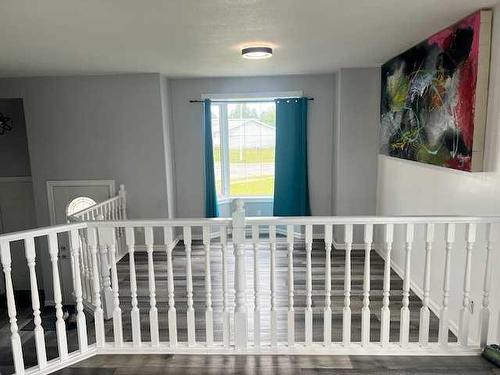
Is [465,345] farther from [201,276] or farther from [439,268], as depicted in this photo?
[201,276]

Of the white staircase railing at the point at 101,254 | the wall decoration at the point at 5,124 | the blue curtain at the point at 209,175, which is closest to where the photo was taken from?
the white staircase railing at the point at 101,254

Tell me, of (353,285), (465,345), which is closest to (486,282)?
(465,345)

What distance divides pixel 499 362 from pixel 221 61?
12.1 ft

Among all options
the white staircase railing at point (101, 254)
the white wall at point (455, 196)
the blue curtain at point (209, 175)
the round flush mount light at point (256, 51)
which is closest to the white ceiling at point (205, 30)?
the round flush mount light at point (256, 51)

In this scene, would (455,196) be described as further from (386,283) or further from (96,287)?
(96,287)

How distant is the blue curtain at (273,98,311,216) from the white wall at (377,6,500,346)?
1.33 m

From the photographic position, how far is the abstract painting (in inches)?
99.7

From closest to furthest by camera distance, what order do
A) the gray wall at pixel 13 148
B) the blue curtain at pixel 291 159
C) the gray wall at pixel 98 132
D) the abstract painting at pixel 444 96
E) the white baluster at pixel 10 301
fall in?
the white baluster at pixel 10 301 → the abstract painting at pixel 444 96 → the gray wall at pixel 98 132 → the blue curtain at pixel 291 159 → the gray wall at pixel 13 148

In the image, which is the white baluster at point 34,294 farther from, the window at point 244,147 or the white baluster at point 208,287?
the window at point 244,147

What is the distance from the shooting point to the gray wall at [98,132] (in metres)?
5.09

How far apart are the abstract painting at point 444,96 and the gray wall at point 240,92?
1.32 meters

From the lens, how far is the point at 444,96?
118 inches

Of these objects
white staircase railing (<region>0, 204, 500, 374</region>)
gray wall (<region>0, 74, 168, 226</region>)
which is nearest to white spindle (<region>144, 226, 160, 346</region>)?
white staircase railing (<region>0, 204, 500, 374</region>)

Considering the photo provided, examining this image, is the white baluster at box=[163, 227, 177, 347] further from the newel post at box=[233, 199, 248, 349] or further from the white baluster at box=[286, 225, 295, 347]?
the white baluster at box=[286, 225, 295, 347]
